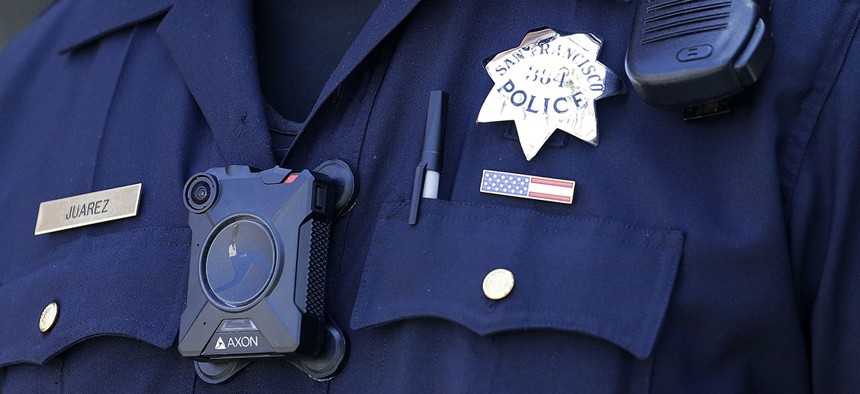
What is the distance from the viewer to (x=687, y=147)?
1.09m

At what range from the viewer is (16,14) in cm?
203

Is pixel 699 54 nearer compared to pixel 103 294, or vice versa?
pixel 699 54

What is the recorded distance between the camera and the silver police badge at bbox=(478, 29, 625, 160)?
3.64 ft

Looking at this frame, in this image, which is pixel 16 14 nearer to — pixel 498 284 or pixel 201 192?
pixel 201 192

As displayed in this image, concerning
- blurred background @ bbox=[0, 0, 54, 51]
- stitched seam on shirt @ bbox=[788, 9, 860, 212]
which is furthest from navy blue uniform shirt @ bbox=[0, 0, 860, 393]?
blurred background @ bbox=[0, 0, 54, 51]

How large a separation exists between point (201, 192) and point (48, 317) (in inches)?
12.2

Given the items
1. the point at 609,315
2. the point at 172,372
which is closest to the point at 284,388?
the point at 172,372

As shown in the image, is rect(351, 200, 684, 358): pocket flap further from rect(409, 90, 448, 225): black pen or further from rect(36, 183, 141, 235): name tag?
rect(36, 183, 141, 235): name tag

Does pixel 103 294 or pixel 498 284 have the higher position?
pixel 498 284

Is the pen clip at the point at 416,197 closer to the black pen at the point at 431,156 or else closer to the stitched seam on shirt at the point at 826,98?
the black pen at the point at 431,156

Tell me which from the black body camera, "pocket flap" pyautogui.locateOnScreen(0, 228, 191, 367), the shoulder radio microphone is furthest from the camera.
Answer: "pocket flap" pyautogui.locateOnScreen(0, 228, 191, 367)

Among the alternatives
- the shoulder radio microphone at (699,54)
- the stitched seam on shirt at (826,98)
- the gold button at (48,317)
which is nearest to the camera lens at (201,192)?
the gold button at (48,317)

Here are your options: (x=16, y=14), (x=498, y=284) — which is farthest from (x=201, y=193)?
(x=16, y=14)

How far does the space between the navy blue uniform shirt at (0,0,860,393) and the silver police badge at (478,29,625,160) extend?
0.05 ft
